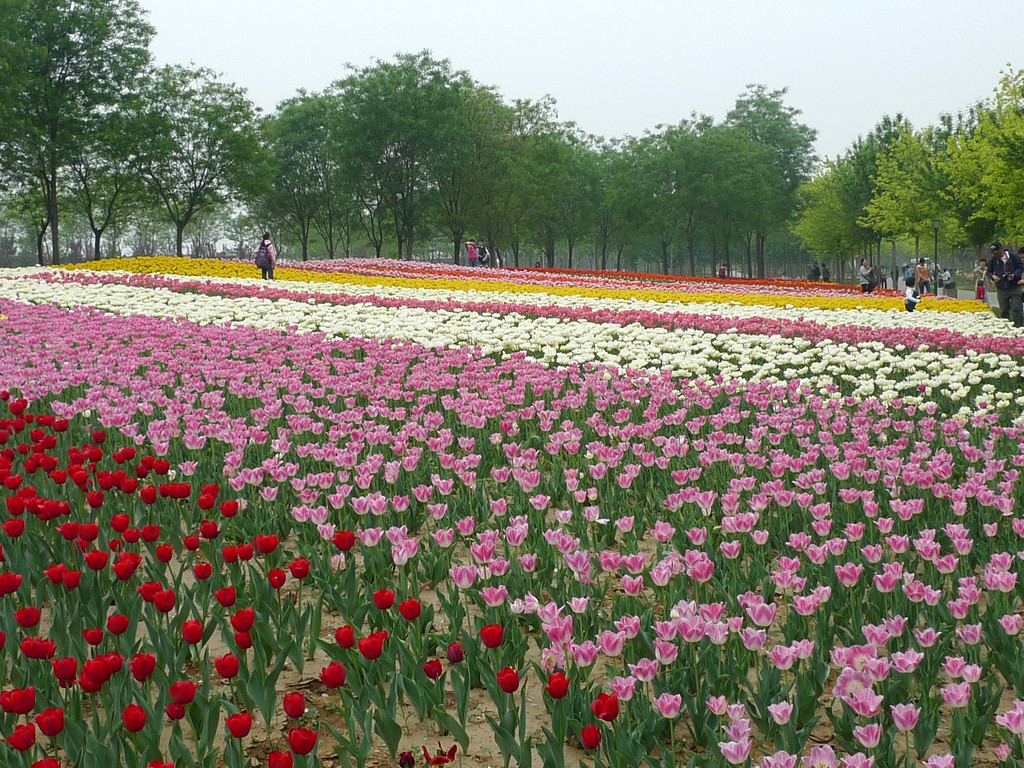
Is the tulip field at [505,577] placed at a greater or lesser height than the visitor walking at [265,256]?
lesser

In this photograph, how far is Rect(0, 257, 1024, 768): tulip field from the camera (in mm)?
2688

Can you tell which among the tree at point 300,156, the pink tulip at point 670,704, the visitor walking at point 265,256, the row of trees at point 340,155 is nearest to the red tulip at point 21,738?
the pink tulip at point 670,704

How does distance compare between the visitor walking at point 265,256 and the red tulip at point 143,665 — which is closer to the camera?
the red tulip at point 143,665

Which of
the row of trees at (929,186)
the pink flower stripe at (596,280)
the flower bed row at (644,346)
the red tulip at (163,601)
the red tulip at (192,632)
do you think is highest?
the row of trees at (929,186)

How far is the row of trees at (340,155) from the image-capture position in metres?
38.2

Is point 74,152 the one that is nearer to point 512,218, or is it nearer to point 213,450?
point 512,218

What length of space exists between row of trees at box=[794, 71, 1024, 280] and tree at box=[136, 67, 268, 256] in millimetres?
32301

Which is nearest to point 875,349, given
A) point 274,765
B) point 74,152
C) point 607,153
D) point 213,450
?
point 213,450

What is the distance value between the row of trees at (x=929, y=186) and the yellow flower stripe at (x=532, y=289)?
31.6 ft

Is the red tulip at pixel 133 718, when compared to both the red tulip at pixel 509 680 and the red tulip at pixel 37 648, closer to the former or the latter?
the red tulip at pixel 37 648

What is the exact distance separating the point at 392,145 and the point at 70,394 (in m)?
40.9

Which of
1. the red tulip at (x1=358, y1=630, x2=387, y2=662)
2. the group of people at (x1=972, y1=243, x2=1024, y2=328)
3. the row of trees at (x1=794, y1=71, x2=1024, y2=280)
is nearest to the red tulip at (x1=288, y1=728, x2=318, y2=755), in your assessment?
the red tulip at (x1=358, y1=630, x2=387, y2=662)

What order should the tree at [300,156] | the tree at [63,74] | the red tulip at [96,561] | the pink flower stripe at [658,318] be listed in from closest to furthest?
the red tulip at [96,561] < the pink flower stripe at [658,318] < the tree at [63,74] < the tree at [300,156]

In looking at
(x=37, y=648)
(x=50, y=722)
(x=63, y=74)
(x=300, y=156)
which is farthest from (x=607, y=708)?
(x=300, y=156)
